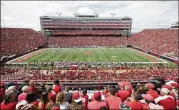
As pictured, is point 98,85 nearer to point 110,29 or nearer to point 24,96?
point 24,96

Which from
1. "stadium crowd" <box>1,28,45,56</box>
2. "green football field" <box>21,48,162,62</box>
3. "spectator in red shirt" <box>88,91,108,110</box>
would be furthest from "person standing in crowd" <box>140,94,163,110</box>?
"stadium crowd" <box>1,28,45,56</box>

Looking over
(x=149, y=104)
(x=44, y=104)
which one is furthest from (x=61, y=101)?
(x=149, y=104)

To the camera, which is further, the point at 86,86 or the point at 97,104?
the point at 86,86

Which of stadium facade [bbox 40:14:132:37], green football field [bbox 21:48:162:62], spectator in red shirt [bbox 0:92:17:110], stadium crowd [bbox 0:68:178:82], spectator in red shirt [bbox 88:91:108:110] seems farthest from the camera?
stadium facade [bbox 40:14:132:37]

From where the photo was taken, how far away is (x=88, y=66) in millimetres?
33969

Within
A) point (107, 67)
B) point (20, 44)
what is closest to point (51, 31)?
point (20, 44)

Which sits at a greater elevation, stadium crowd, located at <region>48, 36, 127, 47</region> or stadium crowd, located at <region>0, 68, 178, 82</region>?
stadium crowd, located at <region>48, 36, 127, 47</region>

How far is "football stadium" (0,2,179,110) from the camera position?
559 centimetres

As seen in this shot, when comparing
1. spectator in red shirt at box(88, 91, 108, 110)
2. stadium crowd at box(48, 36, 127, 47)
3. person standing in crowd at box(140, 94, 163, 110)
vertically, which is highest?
spectator in red shirt at box(88, 91, 108, 110)

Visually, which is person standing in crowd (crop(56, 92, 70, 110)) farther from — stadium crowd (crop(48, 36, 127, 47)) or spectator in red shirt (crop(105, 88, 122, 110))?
stadium crowd (crop(48, 36, 127, 47))

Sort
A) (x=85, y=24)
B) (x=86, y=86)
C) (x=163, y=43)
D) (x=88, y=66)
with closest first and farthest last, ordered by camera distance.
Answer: (x=86, y=86), (x=88, y=66), (x=163, y=43), (x=85, y=24)

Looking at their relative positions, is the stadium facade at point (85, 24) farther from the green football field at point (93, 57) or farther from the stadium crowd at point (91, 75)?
the stadium crowd at point (91, 75)

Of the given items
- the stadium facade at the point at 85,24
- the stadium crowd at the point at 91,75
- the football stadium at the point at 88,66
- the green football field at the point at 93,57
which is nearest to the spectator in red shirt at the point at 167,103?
the football stadium at the point at 88,66

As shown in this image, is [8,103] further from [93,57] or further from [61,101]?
[93,57]
